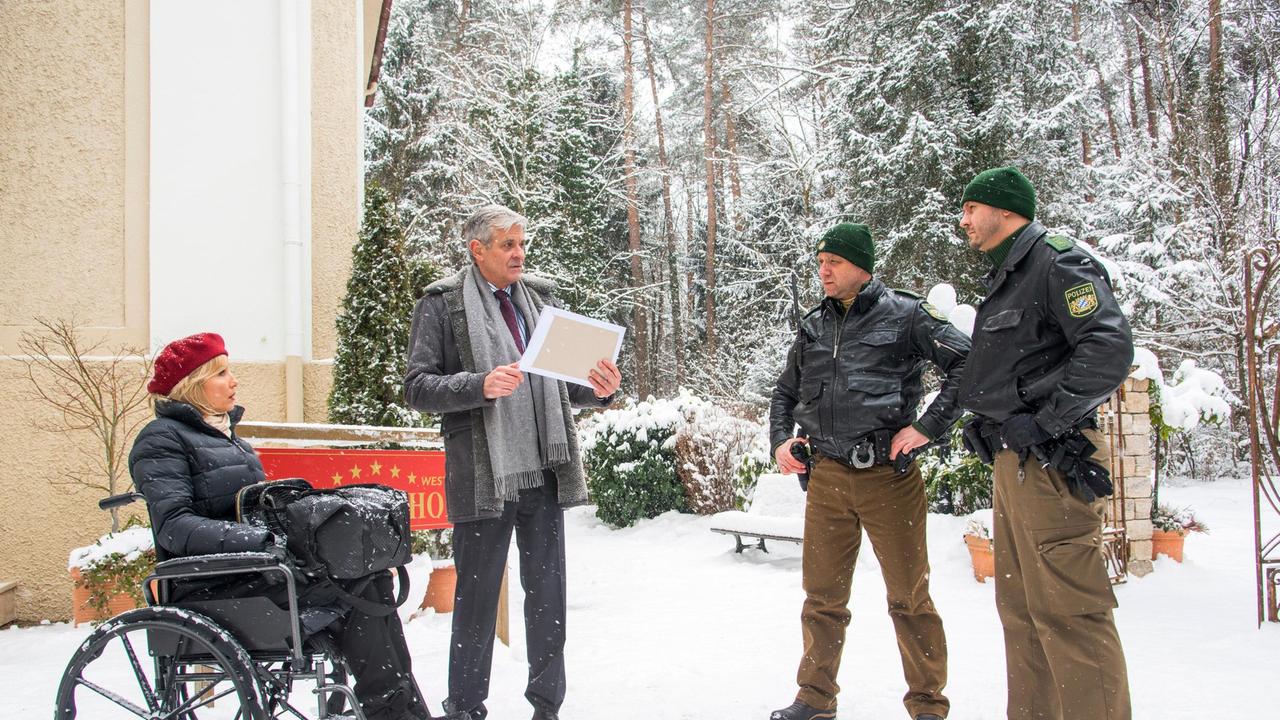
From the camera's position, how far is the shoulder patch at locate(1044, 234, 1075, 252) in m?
2.62

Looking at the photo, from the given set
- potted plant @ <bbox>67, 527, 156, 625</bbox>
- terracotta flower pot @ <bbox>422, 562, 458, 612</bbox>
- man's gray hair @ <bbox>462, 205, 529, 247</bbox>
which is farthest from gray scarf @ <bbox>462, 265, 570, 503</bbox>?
potted plant @ <bbox>67, 527, 156, 625</bbox>

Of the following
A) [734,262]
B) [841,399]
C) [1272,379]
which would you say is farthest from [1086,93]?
[841,399]

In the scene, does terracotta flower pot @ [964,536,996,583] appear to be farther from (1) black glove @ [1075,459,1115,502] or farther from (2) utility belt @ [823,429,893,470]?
(1) black glove @ [1075,459,1115,502]

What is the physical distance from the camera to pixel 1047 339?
2619 millimetres

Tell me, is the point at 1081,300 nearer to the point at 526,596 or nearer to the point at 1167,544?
the point at 526,596

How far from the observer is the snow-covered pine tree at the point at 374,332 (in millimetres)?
6340

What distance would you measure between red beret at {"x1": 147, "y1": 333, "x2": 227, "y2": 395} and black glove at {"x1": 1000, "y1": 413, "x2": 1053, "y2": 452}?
252 cm

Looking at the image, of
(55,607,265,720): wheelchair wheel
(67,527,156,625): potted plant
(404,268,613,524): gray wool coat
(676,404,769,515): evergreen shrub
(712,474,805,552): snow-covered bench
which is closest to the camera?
(55,607,265,720): wheelchair wheel

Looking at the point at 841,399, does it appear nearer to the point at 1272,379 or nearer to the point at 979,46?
the point at 979,46

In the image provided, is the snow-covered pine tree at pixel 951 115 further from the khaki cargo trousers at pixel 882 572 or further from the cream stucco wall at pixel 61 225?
the khaki cargo trousers at pixel 882 572

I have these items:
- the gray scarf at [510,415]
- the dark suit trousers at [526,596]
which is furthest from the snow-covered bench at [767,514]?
the gray scarf at [510,415]

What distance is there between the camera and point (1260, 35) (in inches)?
557

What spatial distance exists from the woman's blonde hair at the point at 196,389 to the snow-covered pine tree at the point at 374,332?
11.4ft

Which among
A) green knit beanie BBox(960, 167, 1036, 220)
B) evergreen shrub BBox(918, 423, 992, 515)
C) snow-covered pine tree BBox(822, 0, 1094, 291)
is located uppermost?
snow-covered pine tree BBox(822, 0, 1094, 291)
